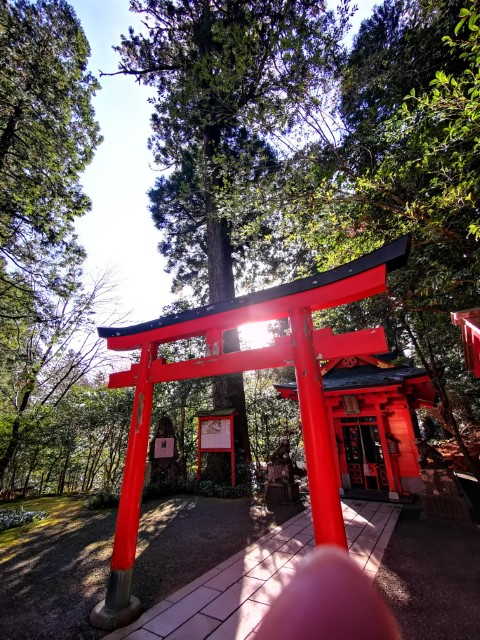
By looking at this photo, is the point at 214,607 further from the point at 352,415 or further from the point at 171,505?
the point at 352,415

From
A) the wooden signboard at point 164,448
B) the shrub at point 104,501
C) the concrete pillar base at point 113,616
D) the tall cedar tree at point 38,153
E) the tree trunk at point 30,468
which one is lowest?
the concrete pillar base at point 113,616

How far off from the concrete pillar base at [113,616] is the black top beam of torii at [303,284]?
3311mm

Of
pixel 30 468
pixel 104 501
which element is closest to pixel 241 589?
pixel 104 501

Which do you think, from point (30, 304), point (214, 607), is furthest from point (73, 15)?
point (214, 607)

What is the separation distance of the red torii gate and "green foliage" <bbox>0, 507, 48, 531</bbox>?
5423 millimetres

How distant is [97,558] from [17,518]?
155 inches

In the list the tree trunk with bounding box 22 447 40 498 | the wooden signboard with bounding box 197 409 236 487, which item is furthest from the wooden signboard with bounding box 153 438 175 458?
the tree trunk with bounding box 22 447 40 498

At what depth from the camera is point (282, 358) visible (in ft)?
11.0

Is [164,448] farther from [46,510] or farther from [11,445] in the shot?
[11,445]

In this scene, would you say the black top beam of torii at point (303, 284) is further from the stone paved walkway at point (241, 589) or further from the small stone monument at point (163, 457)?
the small stone monument at point (163, 457)

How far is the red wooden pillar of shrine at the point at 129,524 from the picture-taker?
3.27 meters

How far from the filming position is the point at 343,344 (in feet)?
10.4

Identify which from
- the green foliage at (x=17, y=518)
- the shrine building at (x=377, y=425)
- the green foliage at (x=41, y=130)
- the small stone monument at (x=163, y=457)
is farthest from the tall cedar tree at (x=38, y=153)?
the shrine building at (x=377, y=425)

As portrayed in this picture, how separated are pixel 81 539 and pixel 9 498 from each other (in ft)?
22.7
